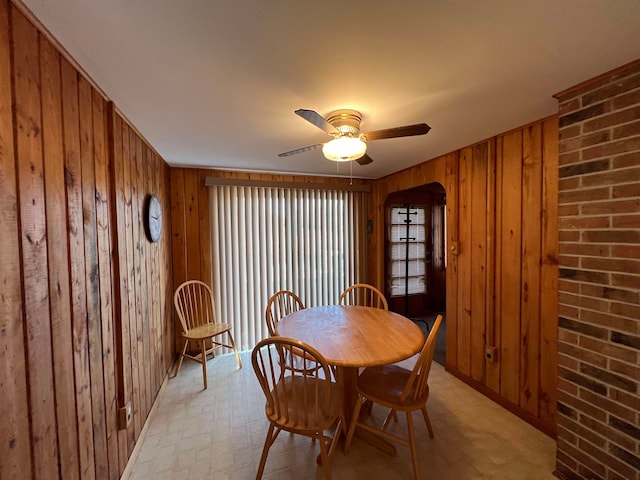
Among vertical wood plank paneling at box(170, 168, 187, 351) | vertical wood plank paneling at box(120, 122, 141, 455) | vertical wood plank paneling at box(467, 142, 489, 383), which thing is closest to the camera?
vertical wood plank paneling at box(120, 122, 141, 455)

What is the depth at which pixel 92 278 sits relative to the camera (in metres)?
1.30

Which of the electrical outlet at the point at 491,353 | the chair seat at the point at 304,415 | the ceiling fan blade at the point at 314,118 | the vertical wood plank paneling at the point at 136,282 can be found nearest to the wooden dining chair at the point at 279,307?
the chair seat at the point at 304,415

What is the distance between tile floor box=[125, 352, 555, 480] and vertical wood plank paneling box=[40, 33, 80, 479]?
31.2 inches

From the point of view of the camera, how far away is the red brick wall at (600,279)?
126 cm

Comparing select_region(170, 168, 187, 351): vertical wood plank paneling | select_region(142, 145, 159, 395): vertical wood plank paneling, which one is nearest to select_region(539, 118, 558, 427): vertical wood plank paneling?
select_region(142, 145, 159, 395): vertical wood plank paneling

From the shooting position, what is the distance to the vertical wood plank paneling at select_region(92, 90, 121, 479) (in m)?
1.40

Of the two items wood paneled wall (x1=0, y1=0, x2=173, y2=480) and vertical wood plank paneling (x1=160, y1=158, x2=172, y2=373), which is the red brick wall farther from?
vertical wood plank paneling (x1=160, y1=158, x2=172, y2=373)

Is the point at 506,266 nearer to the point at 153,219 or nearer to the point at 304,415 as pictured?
the point at 304,415

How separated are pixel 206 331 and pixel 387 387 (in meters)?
1.92

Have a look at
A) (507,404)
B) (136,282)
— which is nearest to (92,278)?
(136,282)

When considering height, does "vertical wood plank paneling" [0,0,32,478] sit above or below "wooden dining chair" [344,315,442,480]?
above

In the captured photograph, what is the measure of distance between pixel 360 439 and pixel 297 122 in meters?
2.30

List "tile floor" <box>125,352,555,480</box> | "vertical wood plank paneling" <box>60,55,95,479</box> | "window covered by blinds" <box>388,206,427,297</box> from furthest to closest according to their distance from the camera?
"window covered by blinds" <box>388,206,427,297</box>, "tile floor" <box>125,352,555,480</box>, "vertical wood plank paneling" <box>60,55,95,479</box>

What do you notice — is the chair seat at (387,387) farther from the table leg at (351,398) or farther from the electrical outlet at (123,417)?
the electrical outlet at (123,417)
